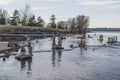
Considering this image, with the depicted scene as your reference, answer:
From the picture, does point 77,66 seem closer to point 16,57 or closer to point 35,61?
point 35,61

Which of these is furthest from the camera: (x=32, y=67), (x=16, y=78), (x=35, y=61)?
(x=35, y=61)

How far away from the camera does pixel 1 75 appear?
169 ft

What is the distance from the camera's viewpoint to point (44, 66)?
203 ft

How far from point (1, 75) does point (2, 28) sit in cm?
12786

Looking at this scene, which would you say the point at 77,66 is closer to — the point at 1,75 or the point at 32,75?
the point at 32,75

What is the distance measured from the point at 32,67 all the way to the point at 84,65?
11341mm

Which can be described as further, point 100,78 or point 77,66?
point 77,66

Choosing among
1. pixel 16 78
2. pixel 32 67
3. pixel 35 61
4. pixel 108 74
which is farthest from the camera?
pixel 35 61

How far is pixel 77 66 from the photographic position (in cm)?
6247

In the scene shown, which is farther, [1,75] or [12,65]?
[12,65]

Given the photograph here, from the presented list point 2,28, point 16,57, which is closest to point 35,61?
point 16,57

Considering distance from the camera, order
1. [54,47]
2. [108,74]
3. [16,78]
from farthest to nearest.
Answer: [54,47], [108,74], [16,78]

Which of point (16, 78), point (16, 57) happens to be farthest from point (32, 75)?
point (16, 57)

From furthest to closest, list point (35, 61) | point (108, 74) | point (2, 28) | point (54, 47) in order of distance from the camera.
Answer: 1. point (2, 28)
2. point (54, 47)
3. point (35, 61)
4. point (108, 74)
